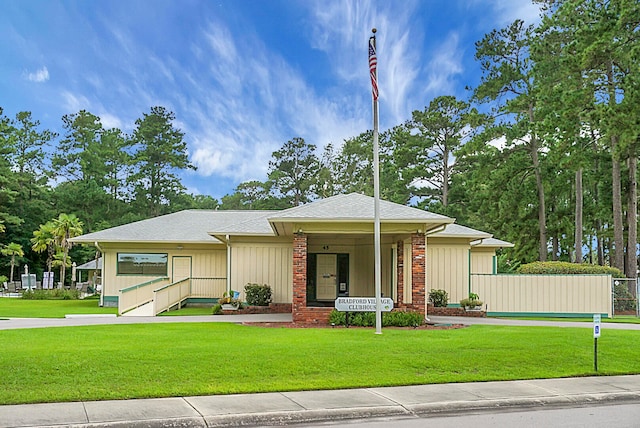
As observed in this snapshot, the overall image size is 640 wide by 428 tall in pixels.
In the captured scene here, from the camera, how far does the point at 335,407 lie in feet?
24.8

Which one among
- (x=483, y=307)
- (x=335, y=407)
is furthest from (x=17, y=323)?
(x=483, y=307)

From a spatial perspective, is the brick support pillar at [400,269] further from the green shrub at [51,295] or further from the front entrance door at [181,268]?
the green shrub at [51,295]

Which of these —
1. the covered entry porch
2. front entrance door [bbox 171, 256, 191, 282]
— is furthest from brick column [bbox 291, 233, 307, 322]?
Result: front entrance door [bbox 171, 256, 191, 282]

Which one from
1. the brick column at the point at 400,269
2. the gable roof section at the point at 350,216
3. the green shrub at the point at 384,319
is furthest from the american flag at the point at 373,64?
the brick column at the point at 400,269

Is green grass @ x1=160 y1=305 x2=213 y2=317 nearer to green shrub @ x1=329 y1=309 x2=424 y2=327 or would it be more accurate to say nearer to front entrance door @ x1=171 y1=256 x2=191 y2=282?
front entrance door @ x1=171 y1=256 x2=191 y2=282

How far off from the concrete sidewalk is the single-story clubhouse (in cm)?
826

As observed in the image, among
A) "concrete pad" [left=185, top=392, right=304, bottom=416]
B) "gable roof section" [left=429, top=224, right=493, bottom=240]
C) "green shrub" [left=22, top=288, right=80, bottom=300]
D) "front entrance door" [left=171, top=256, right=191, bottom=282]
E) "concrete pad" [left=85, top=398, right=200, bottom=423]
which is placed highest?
"gable roof section" [left=429, top=224, right=493, bottom=240]

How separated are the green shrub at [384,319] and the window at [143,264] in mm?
11373

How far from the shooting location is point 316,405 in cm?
766

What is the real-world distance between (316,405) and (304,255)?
10.2m

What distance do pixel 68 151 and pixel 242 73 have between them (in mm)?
30394

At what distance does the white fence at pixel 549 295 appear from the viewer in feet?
70.8

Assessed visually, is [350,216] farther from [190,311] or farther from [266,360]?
[190,311]

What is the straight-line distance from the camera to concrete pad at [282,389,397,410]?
303 inches
